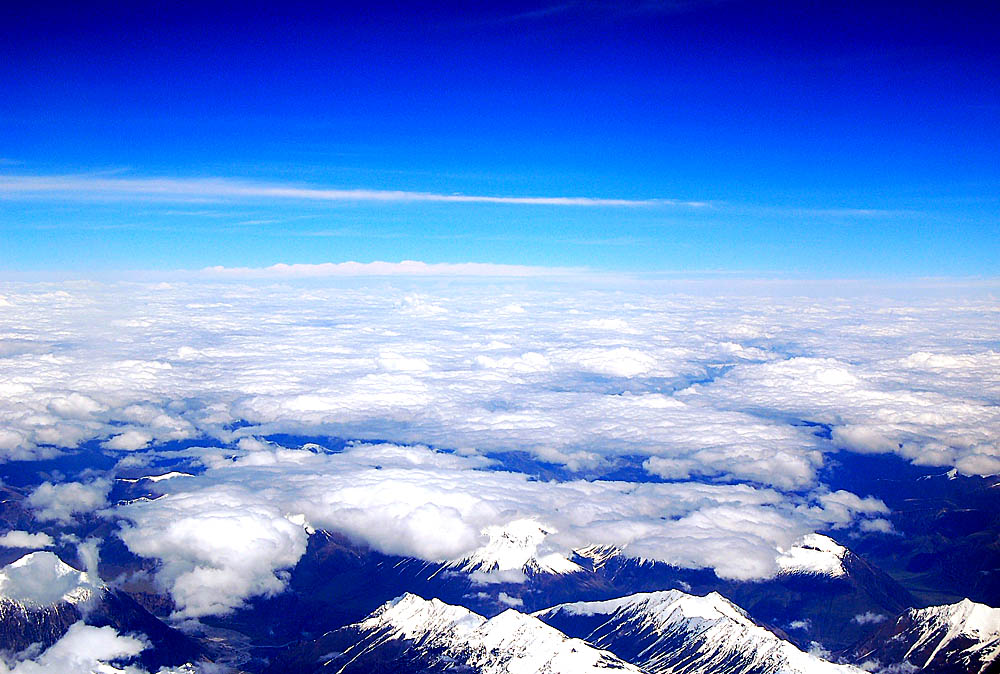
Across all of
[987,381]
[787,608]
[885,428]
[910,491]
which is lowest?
[787,608]

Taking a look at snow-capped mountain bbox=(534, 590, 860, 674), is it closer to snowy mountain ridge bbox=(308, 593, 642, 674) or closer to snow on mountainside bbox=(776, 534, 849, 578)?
snowy mountain ridge bbox=(308, 593, 642, 674)

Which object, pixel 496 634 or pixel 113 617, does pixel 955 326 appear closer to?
pixel 496 634

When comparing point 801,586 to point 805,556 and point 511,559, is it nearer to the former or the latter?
point 805,556

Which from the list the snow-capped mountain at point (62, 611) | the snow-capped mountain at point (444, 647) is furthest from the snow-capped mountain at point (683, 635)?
the snow-capped mountain at point (62, 611)

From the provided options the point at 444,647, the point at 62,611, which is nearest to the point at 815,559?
the point at 444,647

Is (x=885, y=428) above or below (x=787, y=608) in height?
above

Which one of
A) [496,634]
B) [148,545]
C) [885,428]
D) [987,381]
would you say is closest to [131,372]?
[148,545]
